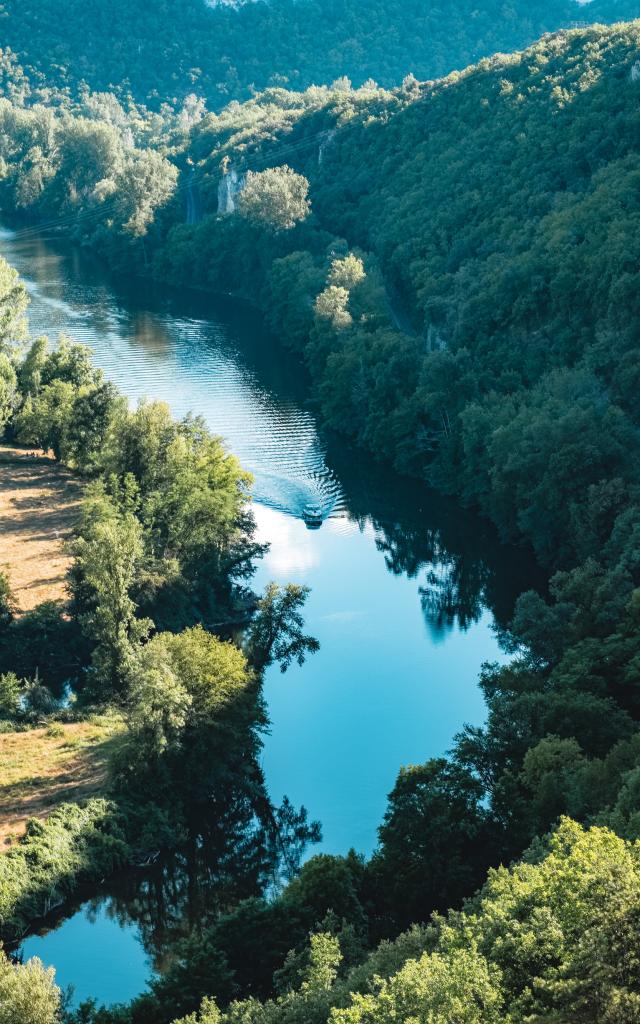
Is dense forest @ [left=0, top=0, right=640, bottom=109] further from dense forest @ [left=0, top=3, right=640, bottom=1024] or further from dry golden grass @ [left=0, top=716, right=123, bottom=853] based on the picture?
dry golden grass @ [left=0, top=716, right=123, bottom=853]

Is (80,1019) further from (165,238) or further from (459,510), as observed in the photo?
(165,238)

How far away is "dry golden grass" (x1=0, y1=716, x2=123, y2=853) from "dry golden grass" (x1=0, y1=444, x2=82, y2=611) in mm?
9465

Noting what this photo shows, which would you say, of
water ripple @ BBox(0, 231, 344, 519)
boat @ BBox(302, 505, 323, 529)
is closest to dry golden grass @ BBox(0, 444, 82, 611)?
water ripple @ BBox(0, 231, 344, 519)

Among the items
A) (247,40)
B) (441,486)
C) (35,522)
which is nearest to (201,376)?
(441,486)

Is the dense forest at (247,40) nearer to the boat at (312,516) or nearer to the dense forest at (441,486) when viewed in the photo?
the dense forest at (441,486)

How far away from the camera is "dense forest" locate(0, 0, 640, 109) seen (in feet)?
579

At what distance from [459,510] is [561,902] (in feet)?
143

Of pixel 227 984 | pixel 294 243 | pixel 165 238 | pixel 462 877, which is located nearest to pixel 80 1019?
pixel 227 984

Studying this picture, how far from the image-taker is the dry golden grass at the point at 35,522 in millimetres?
58969

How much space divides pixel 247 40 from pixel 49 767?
161 m

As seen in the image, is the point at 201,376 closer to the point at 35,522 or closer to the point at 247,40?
the point at 35,522

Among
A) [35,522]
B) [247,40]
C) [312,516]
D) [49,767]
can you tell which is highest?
[247,40]

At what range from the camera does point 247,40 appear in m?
186

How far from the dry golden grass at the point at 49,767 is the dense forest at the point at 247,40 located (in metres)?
143
